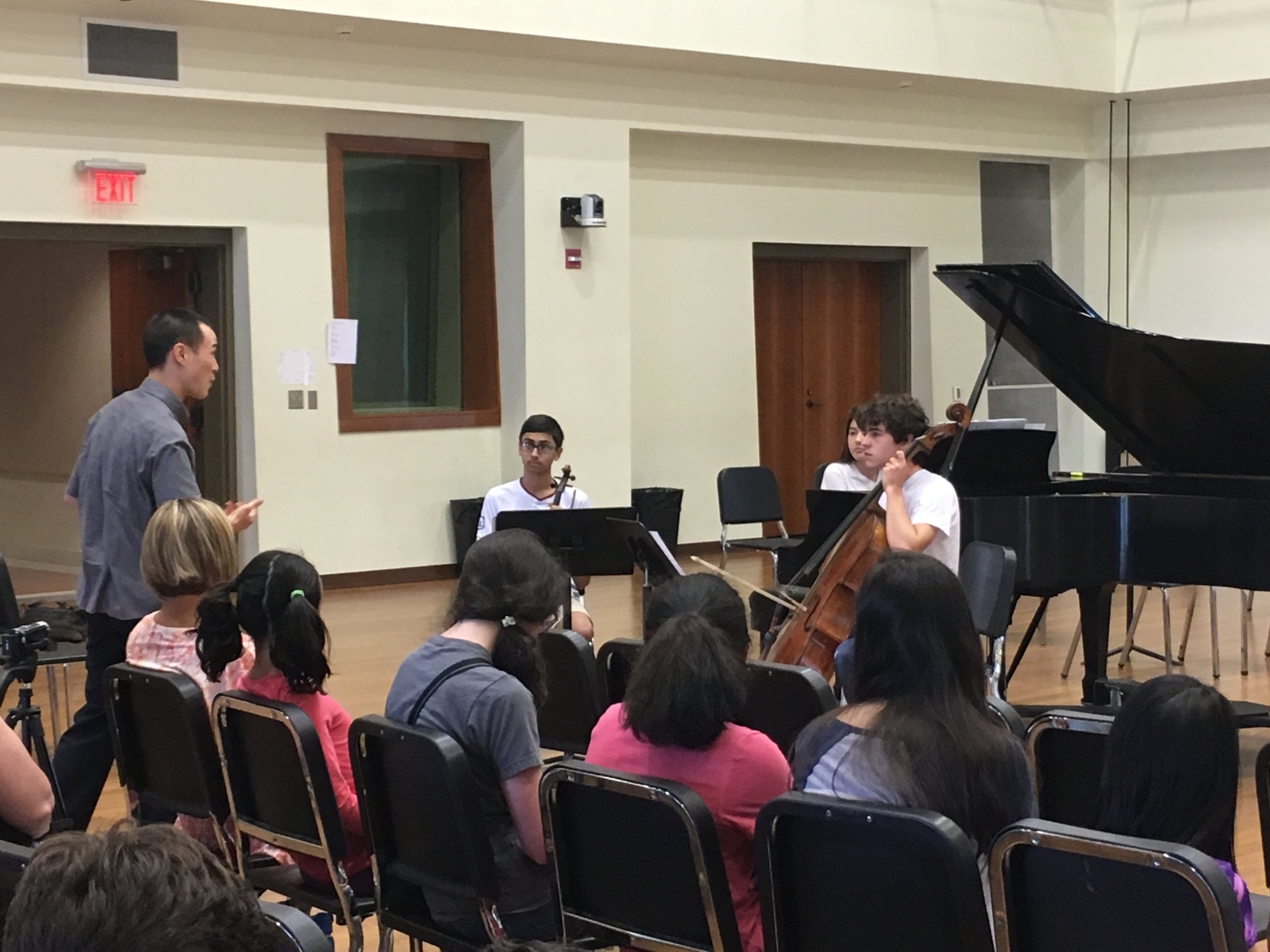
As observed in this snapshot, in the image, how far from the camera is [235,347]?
27.9 feet

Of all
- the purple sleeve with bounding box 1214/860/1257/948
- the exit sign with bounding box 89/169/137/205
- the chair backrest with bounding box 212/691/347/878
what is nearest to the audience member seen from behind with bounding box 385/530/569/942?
the chair backrest with bounding box 212/691/347/878

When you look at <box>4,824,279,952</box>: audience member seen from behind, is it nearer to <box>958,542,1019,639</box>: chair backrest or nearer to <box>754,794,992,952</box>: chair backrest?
<box>754,794,992,952</box>: chair backrest

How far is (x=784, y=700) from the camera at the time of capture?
10.2ft

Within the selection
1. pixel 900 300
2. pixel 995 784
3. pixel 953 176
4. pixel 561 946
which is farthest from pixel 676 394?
pixel 561 946

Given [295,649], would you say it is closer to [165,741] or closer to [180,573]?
[165,741]

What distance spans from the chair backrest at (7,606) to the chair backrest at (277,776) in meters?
1.96

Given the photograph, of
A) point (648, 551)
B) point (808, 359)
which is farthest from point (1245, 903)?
point (808, 359)

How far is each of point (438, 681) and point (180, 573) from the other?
1076 millimetres

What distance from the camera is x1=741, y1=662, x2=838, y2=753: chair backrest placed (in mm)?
3037

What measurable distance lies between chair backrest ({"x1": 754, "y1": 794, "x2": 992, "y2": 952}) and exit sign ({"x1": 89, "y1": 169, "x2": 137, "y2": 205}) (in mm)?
6677

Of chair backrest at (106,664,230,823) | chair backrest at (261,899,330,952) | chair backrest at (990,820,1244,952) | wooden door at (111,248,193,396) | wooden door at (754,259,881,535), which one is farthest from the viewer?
wooden door at (754,259,881,535)

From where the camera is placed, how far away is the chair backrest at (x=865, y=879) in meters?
1.89

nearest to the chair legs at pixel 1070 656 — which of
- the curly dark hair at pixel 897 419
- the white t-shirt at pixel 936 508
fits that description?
the white t-shirt at pixel 936 508

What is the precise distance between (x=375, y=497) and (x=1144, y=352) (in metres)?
4.98
